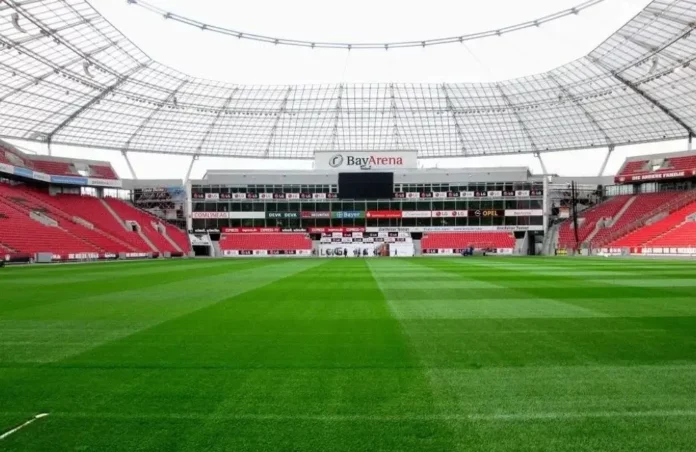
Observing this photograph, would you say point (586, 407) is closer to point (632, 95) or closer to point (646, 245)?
point (646, 245)

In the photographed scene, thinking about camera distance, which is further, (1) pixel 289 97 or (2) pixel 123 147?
(2) pixel 123 147

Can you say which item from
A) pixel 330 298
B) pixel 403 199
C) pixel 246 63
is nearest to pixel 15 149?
pixel 246 63

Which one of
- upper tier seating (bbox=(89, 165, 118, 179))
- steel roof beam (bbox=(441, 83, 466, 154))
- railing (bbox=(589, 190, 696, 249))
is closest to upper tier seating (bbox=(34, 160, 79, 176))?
upper tier seating (bbox=(89, 165, 118, 179))

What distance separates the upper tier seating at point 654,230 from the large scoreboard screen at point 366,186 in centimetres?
2541

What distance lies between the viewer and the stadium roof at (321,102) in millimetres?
46250

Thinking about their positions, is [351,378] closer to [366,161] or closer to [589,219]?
[366,161]

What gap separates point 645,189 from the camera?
71.6 metres

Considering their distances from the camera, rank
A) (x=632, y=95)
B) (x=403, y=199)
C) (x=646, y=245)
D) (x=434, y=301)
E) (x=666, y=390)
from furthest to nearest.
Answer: (x=403, y=199) < (x=632, y=95) < (x=646, y=245) < (x=434, y=301) < (x=666, y=390)

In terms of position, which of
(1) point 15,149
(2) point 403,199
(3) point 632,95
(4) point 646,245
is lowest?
(4) point 646,245

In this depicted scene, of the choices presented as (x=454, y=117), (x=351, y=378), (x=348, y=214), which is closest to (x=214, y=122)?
(x=348, y=214)

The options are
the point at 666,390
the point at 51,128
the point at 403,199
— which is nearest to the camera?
the point at 666,390

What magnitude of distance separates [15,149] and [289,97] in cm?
3172

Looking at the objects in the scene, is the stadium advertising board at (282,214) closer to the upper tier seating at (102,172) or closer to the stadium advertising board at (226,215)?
the stadium advertising board at (226,215)

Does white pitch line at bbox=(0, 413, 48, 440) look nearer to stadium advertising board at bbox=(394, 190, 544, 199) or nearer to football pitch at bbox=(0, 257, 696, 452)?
football pitch at bbox=(0, 257, 696, 452)
